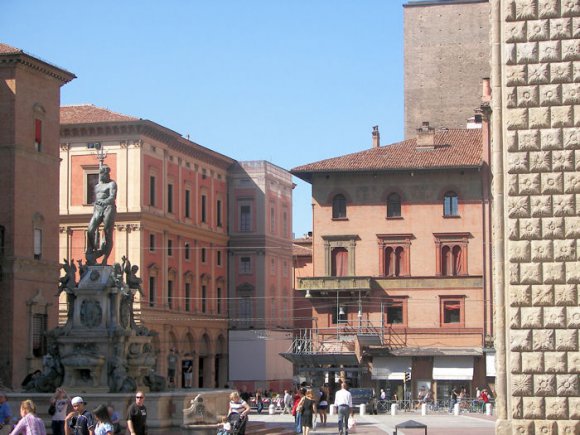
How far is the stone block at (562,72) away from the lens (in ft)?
68.7

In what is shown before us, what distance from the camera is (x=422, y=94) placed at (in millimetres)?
75000

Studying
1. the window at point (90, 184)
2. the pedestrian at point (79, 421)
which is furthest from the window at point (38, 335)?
the pedestrian at point (79, 421)

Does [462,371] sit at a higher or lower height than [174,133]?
lower

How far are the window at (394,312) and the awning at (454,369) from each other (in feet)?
9.10

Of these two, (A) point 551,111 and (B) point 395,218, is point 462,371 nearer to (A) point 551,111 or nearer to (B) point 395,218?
(B) point 395,218

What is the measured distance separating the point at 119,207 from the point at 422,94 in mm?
17571

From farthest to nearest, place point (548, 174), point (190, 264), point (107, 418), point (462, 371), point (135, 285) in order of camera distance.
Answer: point (190, 264) → point (462, 371) → point (135, 285) → point (548, 174) → point (107, 418)

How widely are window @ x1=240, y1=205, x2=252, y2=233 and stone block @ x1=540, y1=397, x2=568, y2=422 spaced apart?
211ft

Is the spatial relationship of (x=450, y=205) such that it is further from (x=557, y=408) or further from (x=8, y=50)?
(x=557, y=408)

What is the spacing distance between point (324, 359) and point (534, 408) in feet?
134

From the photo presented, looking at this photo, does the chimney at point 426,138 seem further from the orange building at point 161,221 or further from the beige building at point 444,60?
the orange building at point 161,221

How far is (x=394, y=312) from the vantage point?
62.2 metres

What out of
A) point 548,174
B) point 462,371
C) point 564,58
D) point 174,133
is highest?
point 174,133


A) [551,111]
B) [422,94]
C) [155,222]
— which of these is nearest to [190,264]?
[155,222]
